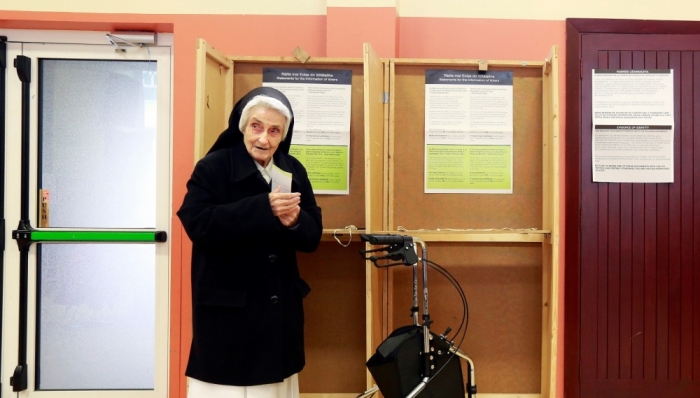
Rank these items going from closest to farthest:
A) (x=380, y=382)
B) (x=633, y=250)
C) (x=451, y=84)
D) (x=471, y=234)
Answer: (x=380, y=382) < (x=471, y=234) < (x=451, y=84) < (x=633, y=250)

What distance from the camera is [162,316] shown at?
2.64 meters

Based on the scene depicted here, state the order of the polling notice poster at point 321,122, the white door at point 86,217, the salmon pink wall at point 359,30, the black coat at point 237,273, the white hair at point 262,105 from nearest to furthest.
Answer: the black coat at point 237,273, the white hair at point 262,105, the polling notice poster at point 321,122, the salmon pink wall at point 359,30, the white door at point 86,217

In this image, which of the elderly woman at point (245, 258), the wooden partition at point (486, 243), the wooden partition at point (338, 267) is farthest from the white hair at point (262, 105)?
the wooden partition at point (486, 243)

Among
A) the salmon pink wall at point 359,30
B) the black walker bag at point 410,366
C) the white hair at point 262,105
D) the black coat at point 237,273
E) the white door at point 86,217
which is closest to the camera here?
the black coat at point 237,273

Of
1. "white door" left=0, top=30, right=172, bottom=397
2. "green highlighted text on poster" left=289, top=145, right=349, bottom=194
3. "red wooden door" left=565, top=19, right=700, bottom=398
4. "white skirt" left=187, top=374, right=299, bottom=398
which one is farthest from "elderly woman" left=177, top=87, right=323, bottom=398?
"red wooden door" left=565, top=19, right=700, bottom=398

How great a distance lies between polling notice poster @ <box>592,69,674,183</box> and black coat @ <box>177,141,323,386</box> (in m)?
1.62

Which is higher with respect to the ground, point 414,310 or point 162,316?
point 414,310

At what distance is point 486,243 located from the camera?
2.43 m

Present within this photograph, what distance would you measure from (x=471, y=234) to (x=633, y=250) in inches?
36.1

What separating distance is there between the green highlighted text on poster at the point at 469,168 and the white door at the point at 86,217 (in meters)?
1.29

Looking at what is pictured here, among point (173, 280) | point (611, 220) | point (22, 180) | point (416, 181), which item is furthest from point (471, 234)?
point (22, 180)

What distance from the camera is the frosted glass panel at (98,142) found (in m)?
2.67

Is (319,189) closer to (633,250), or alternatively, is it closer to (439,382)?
(439,382)

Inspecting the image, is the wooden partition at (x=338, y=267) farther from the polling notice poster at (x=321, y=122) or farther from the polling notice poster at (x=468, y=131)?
the polling notice poster at (x=468, y=131)
